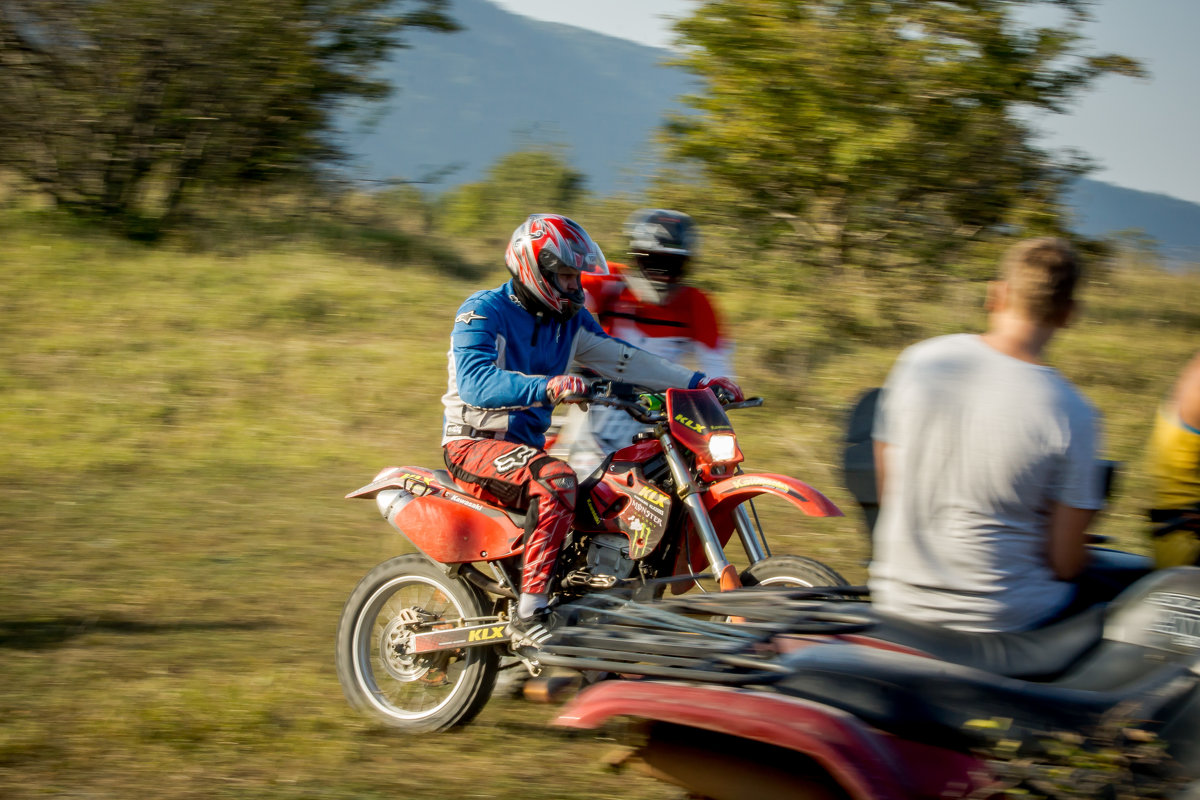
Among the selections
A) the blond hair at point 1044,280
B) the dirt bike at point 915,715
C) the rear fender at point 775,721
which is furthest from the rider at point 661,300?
the rear fender at point 775,721

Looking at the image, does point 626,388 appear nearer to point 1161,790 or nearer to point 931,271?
point 1161,790

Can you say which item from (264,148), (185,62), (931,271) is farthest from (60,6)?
(931,271)

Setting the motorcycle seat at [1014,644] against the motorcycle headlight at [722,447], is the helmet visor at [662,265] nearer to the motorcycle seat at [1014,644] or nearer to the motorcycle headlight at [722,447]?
the motorcycle headlight at [722,447]

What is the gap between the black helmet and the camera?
19.6 feet

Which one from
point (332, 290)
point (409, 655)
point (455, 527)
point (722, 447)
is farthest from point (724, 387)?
point (332, 290)

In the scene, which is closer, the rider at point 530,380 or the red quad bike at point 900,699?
the red quad bike at point 900,699

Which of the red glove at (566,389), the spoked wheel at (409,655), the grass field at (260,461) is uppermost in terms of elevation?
the red glove at (566,389)

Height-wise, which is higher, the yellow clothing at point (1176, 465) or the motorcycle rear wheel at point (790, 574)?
the yellow clothing at point (1176, 465)

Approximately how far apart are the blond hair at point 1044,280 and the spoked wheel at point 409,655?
262 cm

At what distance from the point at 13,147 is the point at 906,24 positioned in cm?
1101

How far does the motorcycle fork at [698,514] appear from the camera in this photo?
4441mm

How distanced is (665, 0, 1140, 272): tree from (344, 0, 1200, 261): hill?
0.74m

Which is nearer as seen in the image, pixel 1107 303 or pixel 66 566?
pixel 66 566

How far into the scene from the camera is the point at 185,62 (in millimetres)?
14602
